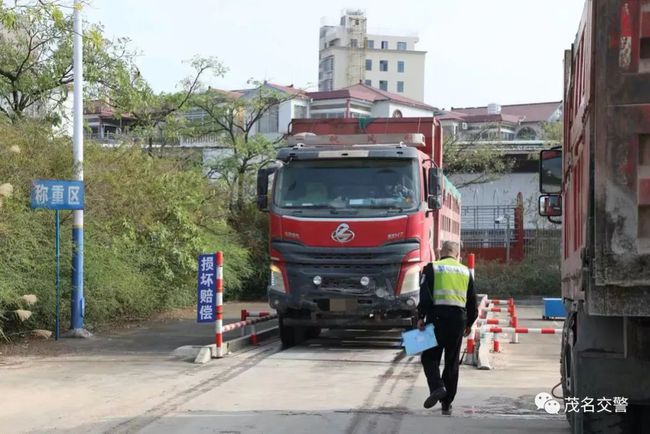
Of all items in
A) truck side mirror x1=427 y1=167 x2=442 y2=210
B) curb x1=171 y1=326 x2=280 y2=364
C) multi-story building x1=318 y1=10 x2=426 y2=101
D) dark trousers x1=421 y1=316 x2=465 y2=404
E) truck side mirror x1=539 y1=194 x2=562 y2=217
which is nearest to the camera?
dark trousers x1=421 y1=316 x2=465 y2=404

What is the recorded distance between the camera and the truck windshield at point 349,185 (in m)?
12.4

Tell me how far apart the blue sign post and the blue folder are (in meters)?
7.30

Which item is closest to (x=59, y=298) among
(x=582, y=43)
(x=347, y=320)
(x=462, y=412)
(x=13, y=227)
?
(x=13, y=227)

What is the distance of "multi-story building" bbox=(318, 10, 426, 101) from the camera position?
90.7m

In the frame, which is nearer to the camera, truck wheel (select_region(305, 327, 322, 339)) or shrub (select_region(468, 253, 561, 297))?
truck wheel (select_region(305, 327, 322, 339))

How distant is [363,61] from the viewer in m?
91.9

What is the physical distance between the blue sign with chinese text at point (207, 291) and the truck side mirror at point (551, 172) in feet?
17.7

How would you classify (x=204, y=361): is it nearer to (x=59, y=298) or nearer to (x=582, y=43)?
(x=59, y=298)

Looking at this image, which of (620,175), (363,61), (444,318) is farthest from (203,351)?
(363,61)

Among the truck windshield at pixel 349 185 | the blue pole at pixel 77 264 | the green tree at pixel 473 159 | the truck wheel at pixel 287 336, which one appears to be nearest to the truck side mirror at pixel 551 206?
the truck windshield at pixel 349 185

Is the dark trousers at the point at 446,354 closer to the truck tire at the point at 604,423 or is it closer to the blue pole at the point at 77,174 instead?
the truck tire at the point at 604,423

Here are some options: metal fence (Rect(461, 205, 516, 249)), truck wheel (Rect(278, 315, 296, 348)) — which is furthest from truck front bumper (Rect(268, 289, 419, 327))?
metal fence (Rect(461, 205, 516, 249))

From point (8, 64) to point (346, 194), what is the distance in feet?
28.3

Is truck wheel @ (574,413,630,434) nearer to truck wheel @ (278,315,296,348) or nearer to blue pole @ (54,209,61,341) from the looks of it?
truck wheel @ (278,315,296,348)
